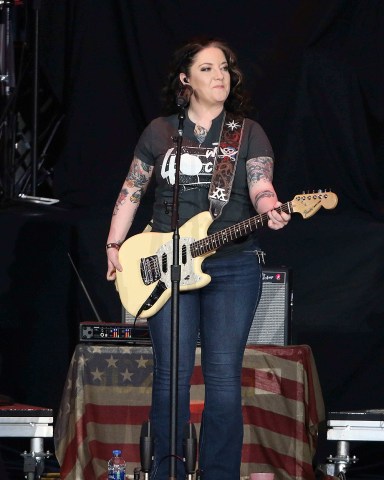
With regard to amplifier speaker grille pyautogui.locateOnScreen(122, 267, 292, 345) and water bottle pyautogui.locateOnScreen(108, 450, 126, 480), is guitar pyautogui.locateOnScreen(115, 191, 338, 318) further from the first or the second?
amplifier speaker grille pyautogui.locateOnScreen(122, 267, 292, 345)

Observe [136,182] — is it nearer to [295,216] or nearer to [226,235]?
[226,235]

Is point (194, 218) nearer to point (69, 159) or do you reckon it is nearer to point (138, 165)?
point (138, 165)

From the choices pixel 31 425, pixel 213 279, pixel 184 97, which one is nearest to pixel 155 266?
pixel 213 279

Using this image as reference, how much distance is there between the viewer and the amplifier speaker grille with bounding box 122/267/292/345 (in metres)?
5.84

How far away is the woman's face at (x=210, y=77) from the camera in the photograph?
15.8ft

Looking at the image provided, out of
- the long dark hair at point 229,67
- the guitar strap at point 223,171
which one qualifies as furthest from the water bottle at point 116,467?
the long dark hair at point 229,67

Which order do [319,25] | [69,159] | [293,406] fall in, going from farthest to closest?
[69,159]
[319,25]
[293,406]

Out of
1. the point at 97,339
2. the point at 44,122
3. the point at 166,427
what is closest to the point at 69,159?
the point at 44,122

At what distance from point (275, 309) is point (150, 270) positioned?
46.3 inches

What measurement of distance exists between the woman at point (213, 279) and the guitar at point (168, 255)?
2.2 inches

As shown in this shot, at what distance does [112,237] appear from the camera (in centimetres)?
500

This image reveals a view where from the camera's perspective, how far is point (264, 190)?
15.1 ft

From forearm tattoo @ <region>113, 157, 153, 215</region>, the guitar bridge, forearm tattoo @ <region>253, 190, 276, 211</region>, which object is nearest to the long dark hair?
forearm tattoo @ <region>113, 157, 153, 215</region>

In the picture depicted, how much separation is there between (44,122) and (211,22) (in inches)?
46.8
